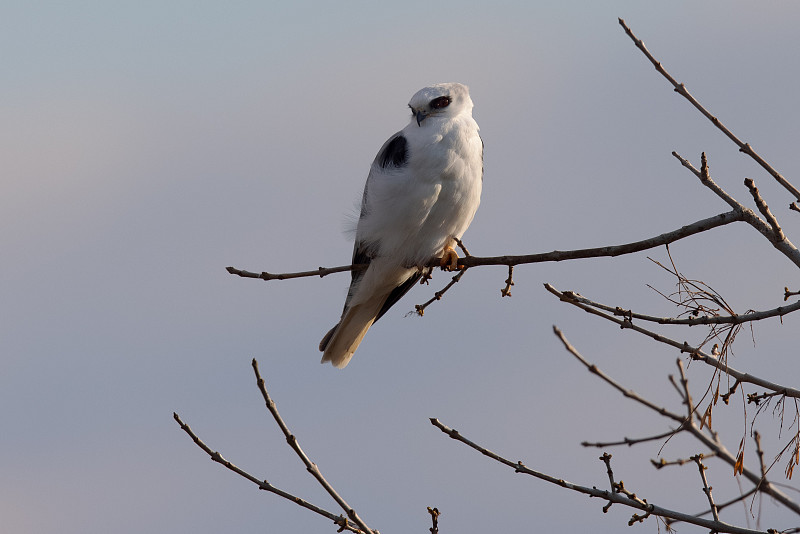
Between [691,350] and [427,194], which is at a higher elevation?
[427,194]

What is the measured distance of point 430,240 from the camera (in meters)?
5.87

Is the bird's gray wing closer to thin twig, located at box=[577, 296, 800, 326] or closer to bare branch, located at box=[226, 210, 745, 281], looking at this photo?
bare branch, located at box=[226, 210, 745, 281]

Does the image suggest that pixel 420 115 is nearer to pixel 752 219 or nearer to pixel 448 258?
pixel 448 258

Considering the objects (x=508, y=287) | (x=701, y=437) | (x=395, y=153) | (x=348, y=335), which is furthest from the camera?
(x=348, y=335)

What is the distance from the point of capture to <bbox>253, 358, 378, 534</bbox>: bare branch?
3.06 metres

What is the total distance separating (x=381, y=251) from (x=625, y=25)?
10.2 feet

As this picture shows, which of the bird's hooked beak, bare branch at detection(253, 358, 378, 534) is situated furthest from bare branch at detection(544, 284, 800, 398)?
the bird's hooked beak

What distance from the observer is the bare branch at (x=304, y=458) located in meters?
3.06

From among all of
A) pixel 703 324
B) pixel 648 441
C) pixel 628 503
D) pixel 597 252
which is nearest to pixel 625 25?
pixel 597 252

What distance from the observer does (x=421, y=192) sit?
561 cm

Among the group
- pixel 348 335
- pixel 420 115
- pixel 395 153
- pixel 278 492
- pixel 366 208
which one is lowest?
pixel 278 492

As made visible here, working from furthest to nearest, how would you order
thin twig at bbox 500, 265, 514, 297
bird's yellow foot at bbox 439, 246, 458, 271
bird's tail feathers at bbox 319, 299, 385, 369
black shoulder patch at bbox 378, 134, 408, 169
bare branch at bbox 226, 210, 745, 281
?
bird's tail feathers at bbox 319, 299, 385, 369 < bird's yellow foot at bbox 439, 246, 458, 271 < black shoulder patch at bbox 378, 134, 408, 169 < thin twig at bbox 500, 265, 514, 297 < bare branch at bbox 226, 210, 745, 281

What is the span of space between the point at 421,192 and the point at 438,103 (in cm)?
84

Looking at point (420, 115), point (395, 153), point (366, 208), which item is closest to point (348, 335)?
point (366, 208)
